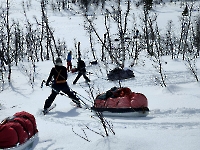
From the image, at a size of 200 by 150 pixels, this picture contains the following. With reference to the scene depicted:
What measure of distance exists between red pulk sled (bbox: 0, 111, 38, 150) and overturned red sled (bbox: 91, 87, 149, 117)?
1454mm

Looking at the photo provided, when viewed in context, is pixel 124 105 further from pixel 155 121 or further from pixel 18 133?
pixel 18 133

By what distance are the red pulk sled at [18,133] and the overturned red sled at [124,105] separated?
4.77ft

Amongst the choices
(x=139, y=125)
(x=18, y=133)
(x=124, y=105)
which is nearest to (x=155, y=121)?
(x=139, y=125)

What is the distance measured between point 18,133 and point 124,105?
7.69 feet

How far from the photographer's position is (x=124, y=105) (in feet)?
19.0

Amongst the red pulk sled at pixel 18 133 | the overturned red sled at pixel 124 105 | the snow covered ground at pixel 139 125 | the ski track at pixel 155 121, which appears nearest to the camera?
the snow covered ground at pixel 139 125

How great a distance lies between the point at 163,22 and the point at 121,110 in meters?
33.2

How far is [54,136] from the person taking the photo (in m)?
4.73

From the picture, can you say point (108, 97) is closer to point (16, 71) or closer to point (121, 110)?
point (121, 110)

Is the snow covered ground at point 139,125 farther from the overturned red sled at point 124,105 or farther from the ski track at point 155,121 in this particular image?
the overturned red sled at point 124,105

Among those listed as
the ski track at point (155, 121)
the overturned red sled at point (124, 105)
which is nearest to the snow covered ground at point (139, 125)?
the ski track at point (155, 121)

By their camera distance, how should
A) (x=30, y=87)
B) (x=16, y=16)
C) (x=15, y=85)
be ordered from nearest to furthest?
(x=30, y=87) < (x=15, y=85) < (x=16, y=16)

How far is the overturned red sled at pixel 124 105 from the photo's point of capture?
5645 millimetres

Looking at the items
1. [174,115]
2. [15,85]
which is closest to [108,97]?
[174,115]
